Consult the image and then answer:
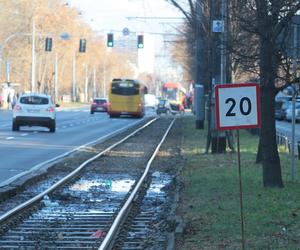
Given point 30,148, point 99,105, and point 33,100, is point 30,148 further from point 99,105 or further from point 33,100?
point 99,105

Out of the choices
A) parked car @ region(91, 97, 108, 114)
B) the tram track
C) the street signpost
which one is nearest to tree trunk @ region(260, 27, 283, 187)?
the tram track

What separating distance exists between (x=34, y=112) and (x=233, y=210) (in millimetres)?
25873

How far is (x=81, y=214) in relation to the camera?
13117 mm

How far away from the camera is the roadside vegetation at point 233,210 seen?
32.8 ft

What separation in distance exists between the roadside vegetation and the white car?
1848 cm

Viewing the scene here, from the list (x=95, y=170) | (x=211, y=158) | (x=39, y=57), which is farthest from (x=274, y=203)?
(x=39, y=57)

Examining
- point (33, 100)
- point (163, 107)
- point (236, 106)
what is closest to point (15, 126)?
point (33, 100)

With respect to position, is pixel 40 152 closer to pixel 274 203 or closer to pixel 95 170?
pixel 95 170

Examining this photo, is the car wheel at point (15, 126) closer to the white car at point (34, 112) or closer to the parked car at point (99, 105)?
the white car at point (34, 112)

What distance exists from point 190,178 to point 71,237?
7.00 m

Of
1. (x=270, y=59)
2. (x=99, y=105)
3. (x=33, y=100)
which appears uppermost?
(x=270, y=59)

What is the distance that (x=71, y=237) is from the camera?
10930 millimetres

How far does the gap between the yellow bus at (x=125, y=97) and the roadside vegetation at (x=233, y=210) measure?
47.9 m

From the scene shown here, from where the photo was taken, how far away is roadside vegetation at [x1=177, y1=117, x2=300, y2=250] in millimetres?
9992
